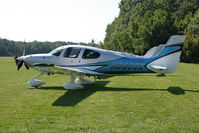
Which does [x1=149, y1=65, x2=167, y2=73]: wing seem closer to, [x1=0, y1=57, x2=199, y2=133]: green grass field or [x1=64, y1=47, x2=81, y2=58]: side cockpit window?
[x1=0, y1=57, x2=199, y2=133]: green grass field

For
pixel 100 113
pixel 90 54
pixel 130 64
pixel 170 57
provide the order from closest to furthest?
pixel 100 113
pixel 170 57
pixel 130 64
pixel 90 54

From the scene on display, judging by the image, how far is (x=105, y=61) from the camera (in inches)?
464

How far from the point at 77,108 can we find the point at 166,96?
3.86 m

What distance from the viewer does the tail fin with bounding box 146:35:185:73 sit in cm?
1094

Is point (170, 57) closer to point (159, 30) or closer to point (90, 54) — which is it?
point (90, 54)

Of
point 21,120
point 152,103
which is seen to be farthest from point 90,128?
point 152,103

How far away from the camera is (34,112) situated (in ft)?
22.9

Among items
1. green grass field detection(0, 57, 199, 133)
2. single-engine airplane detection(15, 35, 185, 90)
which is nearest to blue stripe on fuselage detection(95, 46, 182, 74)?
single-engine airplane detection(15, 35, 185, 90)

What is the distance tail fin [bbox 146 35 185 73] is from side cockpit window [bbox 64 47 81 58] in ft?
11.4

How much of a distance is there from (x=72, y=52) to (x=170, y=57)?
467 cm

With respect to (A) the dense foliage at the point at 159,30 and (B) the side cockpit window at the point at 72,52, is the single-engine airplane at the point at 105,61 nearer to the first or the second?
(B) the side cockpit window at the point at 72,52

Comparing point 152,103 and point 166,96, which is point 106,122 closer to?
point 152,103

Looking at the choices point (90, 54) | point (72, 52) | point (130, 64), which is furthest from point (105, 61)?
point (72, 52)

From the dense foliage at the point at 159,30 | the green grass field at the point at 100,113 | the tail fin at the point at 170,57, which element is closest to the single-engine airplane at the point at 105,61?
the tail fin at the point at 170,57
